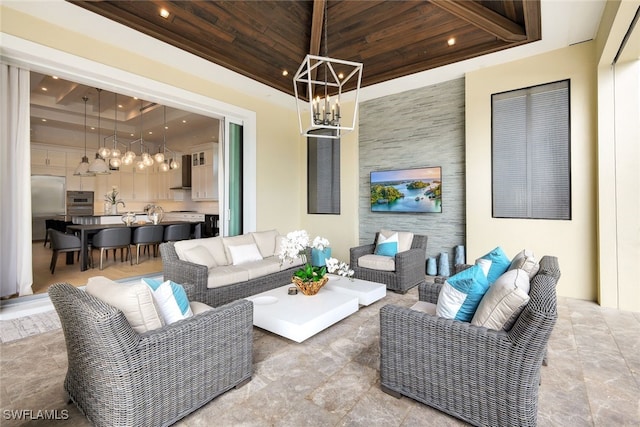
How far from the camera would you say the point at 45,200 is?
841 centimetres

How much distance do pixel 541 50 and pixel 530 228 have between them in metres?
2.38

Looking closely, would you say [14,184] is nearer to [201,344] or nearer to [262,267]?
[262,267]

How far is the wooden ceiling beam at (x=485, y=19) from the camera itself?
323 centimetres

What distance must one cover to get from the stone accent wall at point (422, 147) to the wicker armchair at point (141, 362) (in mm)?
4026

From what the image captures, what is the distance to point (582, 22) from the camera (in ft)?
11.0

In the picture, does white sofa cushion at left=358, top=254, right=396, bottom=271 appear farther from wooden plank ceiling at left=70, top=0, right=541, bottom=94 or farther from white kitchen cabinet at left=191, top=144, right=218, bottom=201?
white kitchen cabinet at left=191, top=144, right=218, bottom=201

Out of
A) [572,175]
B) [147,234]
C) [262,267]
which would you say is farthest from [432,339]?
[147,234]

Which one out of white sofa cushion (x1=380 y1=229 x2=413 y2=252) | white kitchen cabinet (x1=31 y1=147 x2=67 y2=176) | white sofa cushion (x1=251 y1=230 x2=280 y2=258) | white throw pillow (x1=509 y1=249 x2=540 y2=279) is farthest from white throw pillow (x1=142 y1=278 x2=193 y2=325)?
white kitchen cabinet (x1=31 y1=147 x2=67 y2=176)

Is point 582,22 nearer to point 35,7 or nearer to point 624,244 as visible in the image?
point 624,244

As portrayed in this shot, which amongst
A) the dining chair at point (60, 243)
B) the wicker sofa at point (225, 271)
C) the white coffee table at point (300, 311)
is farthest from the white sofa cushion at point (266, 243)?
the dining chair at point (60, 243)

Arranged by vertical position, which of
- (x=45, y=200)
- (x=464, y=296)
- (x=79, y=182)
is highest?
(x=79, y=182)

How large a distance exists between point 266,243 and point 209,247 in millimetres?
923

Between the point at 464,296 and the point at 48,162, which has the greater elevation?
the point at 48,162

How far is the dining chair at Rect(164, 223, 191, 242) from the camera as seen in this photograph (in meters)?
6.20
